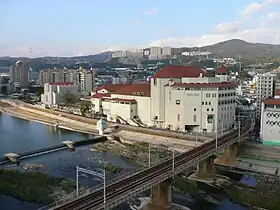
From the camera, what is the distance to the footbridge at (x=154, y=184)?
12234mm

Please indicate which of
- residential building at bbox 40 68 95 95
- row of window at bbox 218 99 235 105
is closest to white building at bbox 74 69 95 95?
residential building at bbox 40 68 95 95

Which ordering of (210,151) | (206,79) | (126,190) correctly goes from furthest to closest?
1. (206,79)
2. (210,151)
3. (126,190)

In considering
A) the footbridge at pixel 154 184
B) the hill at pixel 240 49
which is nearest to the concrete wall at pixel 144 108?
the footbridge at pixel 154 184

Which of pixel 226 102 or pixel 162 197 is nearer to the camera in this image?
pixel 162 197

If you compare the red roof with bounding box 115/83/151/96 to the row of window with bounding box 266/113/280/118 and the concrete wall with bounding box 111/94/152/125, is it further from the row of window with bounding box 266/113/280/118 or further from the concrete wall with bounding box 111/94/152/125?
the row of window with bounding box 266/113/280/118

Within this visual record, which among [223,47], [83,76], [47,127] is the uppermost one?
[223,47]

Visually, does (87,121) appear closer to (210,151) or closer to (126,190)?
(210,151)

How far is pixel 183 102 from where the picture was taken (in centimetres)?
3162

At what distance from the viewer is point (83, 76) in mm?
69312

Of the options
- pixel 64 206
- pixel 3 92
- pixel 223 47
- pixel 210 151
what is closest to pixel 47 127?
pixel 210 151

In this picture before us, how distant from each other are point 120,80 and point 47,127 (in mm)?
40769

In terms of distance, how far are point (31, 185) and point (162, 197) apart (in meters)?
7.14

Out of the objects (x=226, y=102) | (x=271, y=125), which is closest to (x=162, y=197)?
(x=271, y=125)

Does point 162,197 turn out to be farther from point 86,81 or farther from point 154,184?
point 86,81
